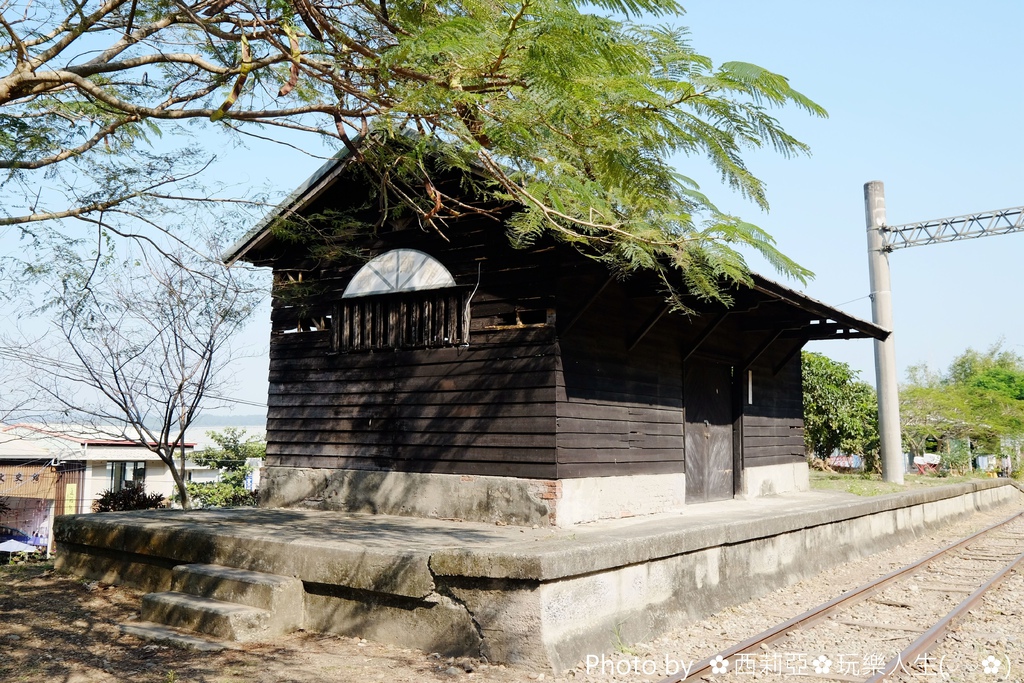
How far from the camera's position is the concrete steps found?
6598mm

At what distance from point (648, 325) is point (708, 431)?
281 centimetres

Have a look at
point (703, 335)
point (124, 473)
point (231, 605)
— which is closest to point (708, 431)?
point (703, 335)

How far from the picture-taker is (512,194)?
5930 millimetres

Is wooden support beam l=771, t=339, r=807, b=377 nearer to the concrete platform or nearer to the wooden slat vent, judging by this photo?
the concrete platform

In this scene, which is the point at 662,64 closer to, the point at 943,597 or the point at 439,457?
the point at 439,457

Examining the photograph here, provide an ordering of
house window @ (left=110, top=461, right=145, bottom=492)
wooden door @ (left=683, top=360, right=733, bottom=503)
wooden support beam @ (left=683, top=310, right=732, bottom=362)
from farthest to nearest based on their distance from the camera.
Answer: house window @ (left=110, top=461, right=145, bottom=492)
wooden door @ (left=683, top=360, right=733, bottom=503)
wooden support beam @ (left=683, top=310, right=732, bottom=362)

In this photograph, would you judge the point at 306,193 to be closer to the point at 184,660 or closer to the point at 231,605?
the point at 231,605

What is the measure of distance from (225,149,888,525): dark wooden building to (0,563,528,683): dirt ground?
2.82 m

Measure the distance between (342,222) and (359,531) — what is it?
10.7ft

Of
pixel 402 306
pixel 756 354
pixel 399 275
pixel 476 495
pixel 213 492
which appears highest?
pixel 399 275

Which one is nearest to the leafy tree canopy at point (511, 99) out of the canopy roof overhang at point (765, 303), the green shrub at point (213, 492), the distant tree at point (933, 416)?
the canopy roof overhang at point (765, 303)

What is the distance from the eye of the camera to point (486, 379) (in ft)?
30.9

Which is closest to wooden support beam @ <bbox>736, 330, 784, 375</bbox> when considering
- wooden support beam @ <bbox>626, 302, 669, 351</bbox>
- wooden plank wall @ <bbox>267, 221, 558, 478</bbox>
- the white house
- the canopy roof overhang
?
the canopy roof overhang

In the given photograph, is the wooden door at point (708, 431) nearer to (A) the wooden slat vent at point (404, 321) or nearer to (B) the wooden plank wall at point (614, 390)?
(B) the wooden plank wall at point (614, 390)
